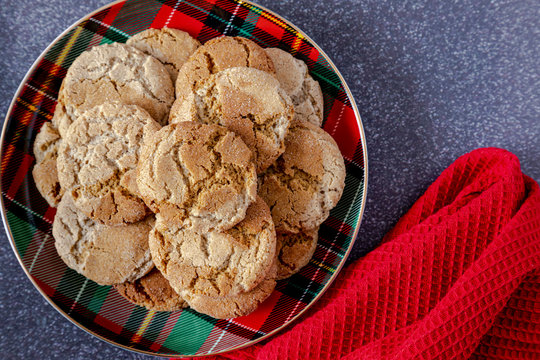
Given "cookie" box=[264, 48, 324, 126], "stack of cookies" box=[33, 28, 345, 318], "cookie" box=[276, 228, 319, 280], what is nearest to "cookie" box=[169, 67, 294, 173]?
"stack of cookies" box=[33, 28, 345, 318]

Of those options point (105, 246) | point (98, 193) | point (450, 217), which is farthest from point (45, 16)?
point (450, 217)

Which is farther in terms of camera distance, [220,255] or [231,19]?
[231,19]

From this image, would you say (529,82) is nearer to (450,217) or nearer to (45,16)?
(450,217)

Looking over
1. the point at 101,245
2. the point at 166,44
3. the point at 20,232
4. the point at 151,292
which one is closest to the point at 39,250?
the point at 20,232

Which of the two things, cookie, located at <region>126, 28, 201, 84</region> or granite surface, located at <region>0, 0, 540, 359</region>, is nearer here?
cookie, located at <region>126, 28, 201, 84</region>

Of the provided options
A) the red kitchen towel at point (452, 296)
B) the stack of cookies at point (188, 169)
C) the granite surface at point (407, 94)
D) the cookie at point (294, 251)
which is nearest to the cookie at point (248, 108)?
the stack of cookies at point (188, 169)

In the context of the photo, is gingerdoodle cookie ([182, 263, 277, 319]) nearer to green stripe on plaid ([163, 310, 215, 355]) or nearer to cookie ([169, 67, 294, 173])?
green stripe on plaid ([163, 310, 215, 355])

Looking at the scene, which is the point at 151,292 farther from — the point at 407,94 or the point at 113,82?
the point at 407,94
